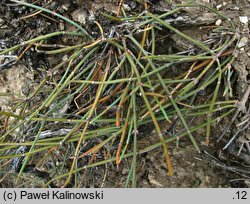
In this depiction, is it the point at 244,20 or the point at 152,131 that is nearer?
the point at 244,20

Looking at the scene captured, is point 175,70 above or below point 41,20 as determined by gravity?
below

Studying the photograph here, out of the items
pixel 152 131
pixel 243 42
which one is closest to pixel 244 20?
pixel 243 42

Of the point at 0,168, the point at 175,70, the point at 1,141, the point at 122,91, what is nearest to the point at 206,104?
the point at 175,70

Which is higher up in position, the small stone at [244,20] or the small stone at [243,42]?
the small stone at [244,20]

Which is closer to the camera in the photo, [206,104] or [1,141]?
[206,104]

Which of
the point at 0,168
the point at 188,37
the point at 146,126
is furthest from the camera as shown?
the point at 0,168

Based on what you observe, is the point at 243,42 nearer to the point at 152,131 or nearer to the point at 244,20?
the point at 244,20

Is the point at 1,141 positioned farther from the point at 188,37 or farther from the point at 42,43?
the point at 188,37

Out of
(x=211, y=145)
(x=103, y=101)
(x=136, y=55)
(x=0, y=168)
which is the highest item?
(x=136, y=55)

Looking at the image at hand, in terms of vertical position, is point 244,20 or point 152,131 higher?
point 244,20

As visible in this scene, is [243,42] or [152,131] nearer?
[243,42]

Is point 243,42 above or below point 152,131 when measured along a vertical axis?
above
